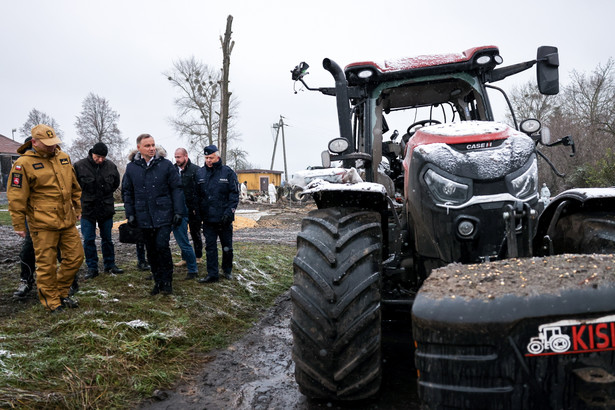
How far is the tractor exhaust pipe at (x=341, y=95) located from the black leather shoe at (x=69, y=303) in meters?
3.03

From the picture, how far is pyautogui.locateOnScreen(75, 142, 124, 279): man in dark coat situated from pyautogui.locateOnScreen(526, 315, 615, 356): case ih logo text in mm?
5485

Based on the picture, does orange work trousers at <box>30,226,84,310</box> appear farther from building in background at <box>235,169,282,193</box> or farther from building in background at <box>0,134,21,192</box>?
building in background at <box>0,134,21,192</box>

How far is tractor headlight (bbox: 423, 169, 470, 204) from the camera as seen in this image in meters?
2.64

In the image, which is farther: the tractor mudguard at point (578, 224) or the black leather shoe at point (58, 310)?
the black leather shoe at point (58, 310)

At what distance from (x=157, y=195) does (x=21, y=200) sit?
1.33 metres

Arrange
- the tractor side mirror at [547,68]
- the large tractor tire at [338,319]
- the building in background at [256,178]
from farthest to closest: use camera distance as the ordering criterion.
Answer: the building in background at [256,178] < the tractor side mirror at [547,68] < the large tractor tire at [338,319]

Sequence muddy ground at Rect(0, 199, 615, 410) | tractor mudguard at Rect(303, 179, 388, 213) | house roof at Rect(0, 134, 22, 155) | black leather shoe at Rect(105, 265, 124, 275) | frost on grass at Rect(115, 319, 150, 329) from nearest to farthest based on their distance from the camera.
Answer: muddy ground at Rect(0, 199, 615, 410), tractor mudguard at Rect(303, 179, 388, 213), frost on grass at Rect(115, 319, 150, 329), black leather shoe at Rect(105, 265, 124, 275), house roof at Rect(0, 134, 22, 155)

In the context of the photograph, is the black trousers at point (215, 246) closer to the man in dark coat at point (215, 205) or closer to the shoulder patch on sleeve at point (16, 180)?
the man in dark coat at point (215, 205)

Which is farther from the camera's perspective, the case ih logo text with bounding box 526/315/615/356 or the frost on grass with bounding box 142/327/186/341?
the frost on grass with bounding box 142/327/186/341

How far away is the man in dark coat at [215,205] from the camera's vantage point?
5871 mm

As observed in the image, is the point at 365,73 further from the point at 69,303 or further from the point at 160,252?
the point at 69,303

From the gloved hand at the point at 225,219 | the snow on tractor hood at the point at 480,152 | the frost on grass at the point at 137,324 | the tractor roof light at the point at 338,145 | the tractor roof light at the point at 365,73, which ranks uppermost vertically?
the tractor roof light at the point at 365,73

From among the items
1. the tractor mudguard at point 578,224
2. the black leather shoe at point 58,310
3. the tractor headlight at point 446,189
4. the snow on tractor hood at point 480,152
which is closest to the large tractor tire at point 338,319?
the tractor headlight at point 446,189

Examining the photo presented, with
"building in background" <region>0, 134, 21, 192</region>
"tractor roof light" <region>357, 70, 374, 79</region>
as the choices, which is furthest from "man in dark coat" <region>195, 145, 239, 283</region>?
"building in background" <region>0, 134, 21, 192</region>
